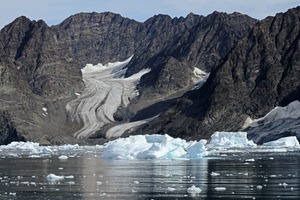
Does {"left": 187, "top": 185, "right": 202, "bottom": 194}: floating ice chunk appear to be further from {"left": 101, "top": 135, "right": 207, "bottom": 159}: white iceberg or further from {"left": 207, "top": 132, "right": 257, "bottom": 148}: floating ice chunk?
{"left": 207, "top": 132, "right": 257, "bottom": 148}: floating ice chunk

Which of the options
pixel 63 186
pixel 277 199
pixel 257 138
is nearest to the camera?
pixel 277 199

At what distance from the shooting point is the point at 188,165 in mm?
82938

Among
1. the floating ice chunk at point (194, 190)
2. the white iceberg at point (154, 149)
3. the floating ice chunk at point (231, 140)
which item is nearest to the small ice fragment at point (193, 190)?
the floating ice chunk at point (194, 190)

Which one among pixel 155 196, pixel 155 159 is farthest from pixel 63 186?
pixel 155 159

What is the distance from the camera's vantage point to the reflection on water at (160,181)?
5253cm

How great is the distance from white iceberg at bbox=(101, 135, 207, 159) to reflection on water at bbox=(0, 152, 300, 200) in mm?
10620

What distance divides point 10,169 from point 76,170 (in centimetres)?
882

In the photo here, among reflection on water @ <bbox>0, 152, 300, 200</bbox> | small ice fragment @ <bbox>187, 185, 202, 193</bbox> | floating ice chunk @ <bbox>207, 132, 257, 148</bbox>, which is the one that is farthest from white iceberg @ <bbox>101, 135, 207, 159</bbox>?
floating ice chunk @ <bbox>207, 132, 257, 148</bbox>

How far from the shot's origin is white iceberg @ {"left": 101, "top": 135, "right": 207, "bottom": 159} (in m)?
96.4

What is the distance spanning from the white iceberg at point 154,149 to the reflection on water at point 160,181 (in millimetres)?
10620

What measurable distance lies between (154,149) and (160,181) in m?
33.0

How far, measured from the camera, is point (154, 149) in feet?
314

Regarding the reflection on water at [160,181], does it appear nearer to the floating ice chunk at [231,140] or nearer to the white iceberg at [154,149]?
the white iceberg at [154,149]

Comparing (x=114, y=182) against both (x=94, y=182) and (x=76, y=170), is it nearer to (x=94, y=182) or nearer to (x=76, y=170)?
(x=94, y=182)
